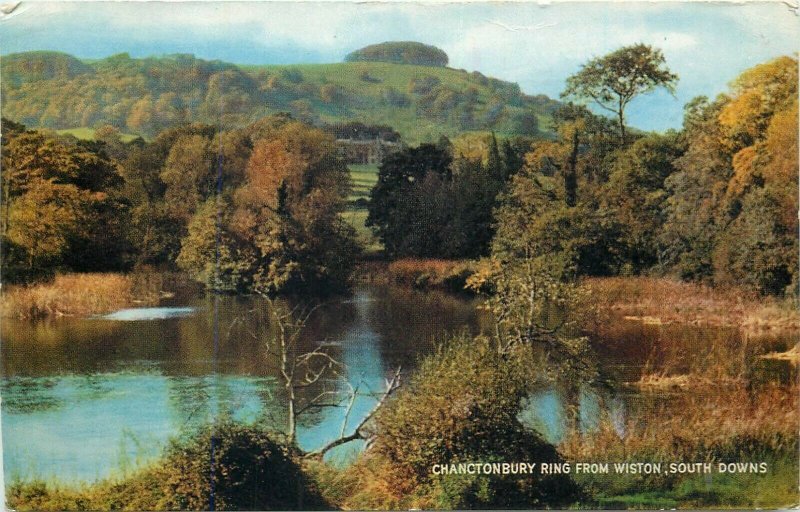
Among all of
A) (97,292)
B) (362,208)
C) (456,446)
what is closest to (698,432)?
(456,446)

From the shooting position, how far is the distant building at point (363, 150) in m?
10.3

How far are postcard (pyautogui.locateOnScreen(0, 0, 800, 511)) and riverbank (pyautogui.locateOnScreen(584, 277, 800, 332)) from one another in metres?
0.02

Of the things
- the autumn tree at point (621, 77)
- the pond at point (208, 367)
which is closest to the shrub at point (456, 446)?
the pond at point (208, 367)

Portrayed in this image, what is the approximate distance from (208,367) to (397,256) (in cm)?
191

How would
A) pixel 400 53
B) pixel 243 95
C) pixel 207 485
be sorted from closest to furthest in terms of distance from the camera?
pixel 207 485
pixel 400 53
pixel 243 95

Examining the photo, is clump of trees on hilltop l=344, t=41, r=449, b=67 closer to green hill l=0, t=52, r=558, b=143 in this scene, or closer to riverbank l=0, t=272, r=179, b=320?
green hill l=0, t=52, r=558, b=143

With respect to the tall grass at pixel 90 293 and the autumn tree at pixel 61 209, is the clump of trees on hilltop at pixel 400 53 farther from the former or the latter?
the tall grass at pixel 90 293

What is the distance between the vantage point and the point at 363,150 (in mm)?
10359

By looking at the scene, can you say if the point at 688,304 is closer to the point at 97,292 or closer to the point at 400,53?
the point at 400,53

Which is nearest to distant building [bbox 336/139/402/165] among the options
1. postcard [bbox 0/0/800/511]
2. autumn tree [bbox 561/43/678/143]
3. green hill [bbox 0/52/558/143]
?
postcard [bbox 0/0/800/511]

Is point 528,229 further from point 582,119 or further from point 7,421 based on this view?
point 7,421

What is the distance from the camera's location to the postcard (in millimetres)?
10125

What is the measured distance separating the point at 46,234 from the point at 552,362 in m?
4.55

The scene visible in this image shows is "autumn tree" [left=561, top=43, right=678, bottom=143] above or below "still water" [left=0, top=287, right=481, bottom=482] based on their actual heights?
above
